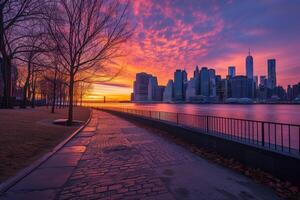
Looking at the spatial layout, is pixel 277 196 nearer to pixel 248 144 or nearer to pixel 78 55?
pixel 248 144

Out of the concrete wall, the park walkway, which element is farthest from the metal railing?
the park walkway

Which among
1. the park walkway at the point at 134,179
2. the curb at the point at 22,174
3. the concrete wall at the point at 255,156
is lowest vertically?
the park walkway at the point at 134,179

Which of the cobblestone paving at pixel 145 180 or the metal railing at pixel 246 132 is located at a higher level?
the metal railing at pixel 246 132

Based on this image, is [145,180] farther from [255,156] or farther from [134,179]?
[255,156]

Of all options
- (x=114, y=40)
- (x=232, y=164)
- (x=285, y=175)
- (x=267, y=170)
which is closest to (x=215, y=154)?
(x=232, y=164)

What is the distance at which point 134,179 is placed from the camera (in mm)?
5105

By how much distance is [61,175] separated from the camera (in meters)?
5.37

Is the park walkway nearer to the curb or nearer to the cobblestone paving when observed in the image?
the cobblestone paving

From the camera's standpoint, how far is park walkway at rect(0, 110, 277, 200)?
427 centimetres

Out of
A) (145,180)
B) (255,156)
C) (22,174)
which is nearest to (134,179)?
(145,180)

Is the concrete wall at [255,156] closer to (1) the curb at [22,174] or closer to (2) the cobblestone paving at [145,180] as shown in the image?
(2) the cobblestone paving at [145,180]

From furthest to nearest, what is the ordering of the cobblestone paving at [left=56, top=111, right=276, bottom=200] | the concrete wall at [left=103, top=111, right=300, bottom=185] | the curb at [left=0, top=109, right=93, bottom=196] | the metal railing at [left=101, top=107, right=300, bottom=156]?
the metal railing at [left=101, top=107, right=300, bottom=156] → the concrete wall at [left=103, top=111, right=300, bottom=185] → the curb at [left=0, top=109, right=93, bottom=196] → the cobblestone paving at [left=56, top=111, right=276, bottom=200]

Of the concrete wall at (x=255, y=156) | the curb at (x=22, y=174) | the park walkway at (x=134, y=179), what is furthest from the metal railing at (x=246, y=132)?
the curb at (x=22, y=174)

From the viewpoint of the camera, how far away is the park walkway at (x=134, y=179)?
4266mm
